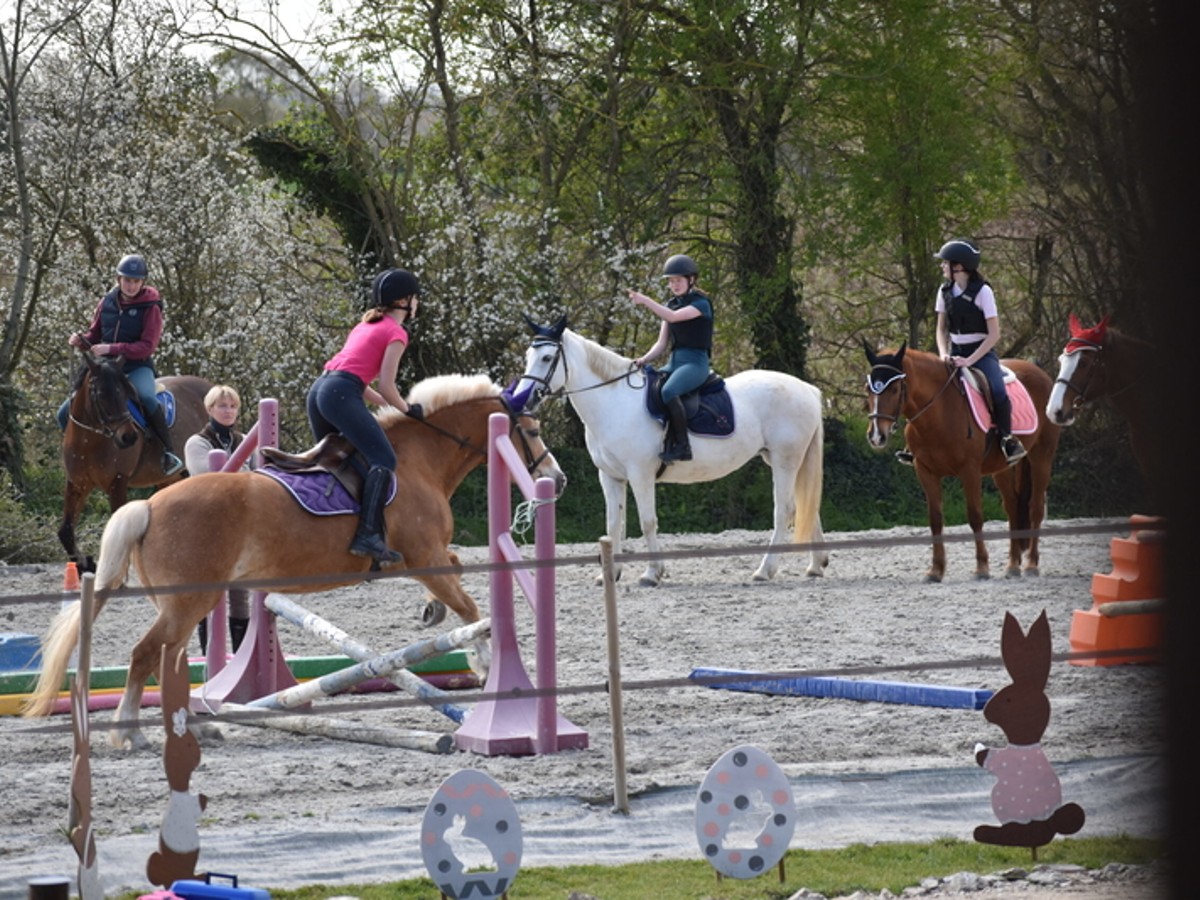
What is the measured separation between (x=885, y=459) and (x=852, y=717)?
11.1m

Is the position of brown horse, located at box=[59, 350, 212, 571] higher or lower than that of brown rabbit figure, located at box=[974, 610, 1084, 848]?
higher

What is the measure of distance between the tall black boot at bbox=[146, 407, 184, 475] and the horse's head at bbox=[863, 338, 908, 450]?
4.98 m

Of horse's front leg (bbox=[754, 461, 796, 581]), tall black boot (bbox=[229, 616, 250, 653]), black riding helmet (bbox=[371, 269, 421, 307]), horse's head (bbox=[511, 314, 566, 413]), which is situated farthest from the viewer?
horse's front leg (bbox=[754, 461, 796, 581])

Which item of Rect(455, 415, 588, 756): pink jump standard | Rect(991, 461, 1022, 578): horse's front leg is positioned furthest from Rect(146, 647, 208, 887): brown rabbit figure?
Rect(991, 461, 1022, 578): horse's front leg

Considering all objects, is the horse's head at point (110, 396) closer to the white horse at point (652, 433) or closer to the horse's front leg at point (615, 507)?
the white horse at point (652, 433)

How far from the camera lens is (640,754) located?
6.18 m

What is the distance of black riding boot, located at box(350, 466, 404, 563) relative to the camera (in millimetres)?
6688

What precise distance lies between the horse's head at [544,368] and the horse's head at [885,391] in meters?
2.10

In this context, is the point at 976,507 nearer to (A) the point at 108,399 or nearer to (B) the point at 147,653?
(A) the point at 108,399

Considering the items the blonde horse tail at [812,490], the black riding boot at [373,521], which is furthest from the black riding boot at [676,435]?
the black riding boot at [373,521]

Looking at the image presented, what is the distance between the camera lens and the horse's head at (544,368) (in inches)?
424

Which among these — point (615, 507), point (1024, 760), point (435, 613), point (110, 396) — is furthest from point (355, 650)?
point (110, 396)

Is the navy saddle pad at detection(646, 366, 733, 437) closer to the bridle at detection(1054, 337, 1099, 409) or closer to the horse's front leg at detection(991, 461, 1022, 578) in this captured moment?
the horse's front leg at detection(991, 461, 1022, 578)

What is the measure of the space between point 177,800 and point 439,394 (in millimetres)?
3416
